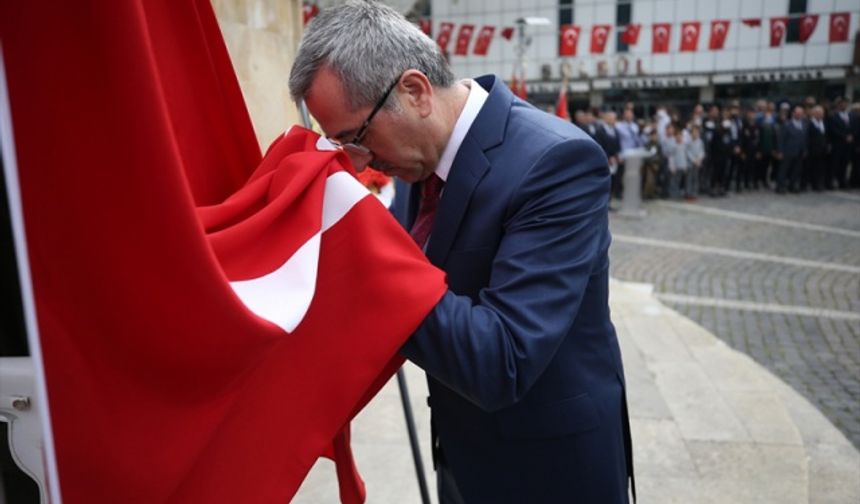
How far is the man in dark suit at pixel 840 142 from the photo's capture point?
1398 centimetres

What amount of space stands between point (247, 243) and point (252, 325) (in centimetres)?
18

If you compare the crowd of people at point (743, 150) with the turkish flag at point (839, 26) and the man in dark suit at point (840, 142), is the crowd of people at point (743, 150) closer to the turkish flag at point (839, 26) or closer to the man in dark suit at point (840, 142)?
the man in dark suit at point (840, 142)

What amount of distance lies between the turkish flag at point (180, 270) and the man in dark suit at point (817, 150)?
15040 mm

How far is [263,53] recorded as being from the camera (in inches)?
128

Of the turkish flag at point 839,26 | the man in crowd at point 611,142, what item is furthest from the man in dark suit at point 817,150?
the turkish flag at point 839,26

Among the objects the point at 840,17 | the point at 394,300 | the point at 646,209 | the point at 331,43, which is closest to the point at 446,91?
the point at 331,43

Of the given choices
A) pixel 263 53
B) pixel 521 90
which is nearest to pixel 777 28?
pixel 521 90

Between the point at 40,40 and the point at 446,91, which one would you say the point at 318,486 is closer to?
the point at 446,91

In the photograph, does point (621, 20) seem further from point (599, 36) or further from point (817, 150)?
point (817, 150)

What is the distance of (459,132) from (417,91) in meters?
0.17

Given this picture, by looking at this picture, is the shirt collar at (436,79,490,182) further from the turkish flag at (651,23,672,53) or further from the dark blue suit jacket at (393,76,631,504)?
the turkish flag at (651,23,672,53)

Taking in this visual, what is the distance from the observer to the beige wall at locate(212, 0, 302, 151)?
9.93ft

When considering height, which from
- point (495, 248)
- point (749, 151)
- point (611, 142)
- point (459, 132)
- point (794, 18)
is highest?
point (459, 132)

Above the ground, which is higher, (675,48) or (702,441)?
(675,48)
